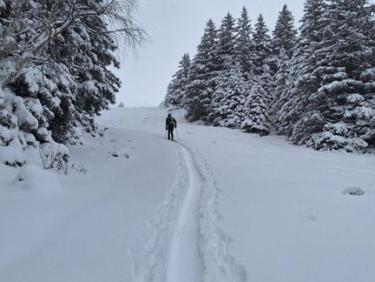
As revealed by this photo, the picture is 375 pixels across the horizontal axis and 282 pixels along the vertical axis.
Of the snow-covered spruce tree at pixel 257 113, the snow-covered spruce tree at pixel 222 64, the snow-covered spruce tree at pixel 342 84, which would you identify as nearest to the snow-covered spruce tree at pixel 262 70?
the snow-covered spruce tree at pixel 257 113

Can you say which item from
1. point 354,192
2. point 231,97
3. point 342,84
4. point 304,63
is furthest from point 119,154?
point 231,97

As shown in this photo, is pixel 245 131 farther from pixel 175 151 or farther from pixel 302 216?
pixel 302 216

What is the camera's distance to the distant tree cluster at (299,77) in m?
19.5

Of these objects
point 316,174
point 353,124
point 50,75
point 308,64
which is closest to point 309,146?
point 353,124

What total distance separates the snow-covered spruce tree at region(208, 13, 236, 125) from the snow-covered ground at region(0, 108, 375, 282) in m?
26.6

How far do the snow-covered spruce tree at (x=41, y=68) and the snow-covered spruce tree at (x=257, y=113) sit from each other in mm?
20527

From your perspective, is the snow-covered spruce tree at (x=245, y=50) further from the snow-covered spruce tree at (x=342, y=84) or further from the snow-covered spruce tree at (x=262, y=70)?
the snow-covered spruce tree at (x=342, y=84)

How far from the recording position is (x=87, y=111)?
15.1 metres

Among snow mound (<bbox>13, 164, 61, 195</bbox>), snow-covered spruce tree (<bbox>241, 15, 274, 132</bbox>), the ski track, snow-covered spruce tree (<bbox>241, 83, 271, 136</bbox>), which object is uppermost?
snow-covered spruce tree (<bbox>241, 15, 274, 132</bbox>)

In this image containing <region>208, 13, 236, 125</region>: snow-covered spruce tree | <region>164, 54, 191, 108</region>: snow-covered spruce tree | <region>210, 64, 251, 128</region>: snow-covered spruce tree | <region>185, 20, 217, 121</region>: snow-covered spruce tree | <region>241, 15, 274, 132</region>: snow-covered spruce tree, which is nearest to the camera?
<region>241, 15, 274, 132</region>: snow-covered spruce tree

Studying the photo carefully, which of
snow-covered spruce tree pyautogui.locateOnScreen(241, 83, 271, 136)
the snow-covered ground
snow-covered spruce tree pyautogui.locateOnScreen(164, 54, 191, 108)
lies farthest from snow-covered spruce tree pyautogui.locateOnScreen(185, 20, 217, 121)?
the snow-covered ground

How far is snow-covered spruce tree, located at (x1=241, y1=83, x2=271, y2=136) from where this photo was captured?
104 feet

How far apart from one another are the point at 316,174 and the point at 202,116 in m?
30.2

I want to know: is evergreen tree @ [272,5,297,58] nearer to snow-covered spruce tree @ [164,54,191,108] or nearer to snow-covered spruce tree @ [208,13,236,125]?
snow-covered spruce tree @ [208,13,236,125]
